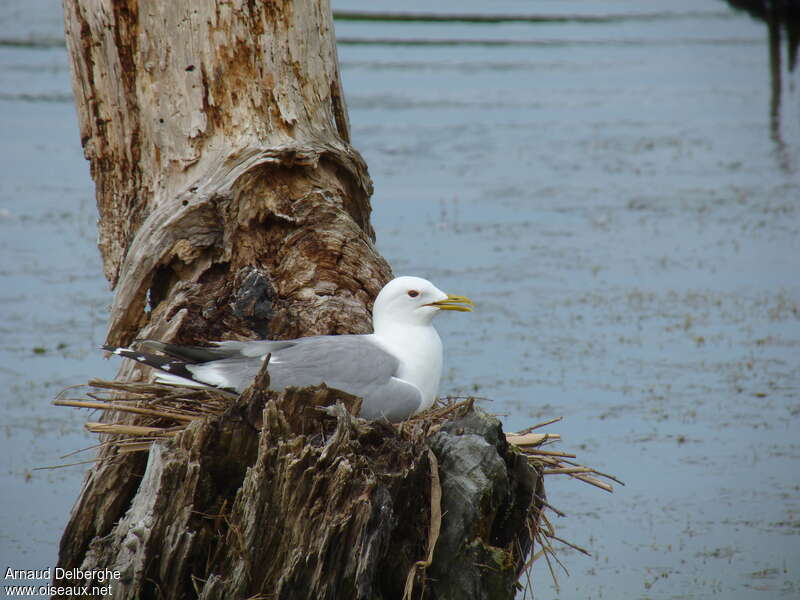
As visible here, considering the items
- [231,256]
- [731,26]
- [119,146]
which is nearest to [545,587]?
[231,256]

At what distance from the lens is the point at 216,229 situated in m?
5.01

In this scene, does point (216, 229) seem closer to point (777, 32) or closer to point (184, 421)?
point (184, 421)

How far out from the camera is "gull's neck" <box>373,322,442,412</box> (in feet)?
14.6

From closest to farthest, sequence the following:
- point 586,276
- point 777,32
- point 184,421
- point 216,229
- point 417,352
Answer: point 184,421
point 417,352
point 216,229
point 586,276
point 777,32

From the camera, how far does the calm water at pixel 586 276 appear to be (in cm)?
710

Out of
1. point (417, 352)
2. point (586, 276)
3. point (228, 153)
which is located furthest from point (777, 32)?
point (417, 352)

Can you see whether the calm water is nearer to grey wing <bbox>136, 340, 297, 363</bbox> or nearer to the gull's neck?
the gull's neck

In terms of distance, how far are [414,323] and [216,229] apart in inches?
41.1

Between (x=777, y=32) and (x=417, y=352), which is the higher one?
(x=417, y=352)

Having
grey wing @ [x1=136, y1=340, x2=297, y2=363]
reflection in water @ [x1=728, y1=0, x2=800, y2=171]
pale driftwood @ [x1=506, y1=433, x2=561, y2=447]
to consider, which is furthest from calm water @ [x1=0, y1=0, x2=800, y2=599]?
grey wing @ [x1=136, y1=340, x2=297, y2=363]

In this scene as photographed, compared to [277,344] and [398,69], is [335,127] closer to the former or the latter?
[277,344]

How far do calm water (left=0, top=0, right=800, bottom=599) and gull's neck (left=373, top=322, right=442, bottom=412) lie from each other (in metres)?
2.39

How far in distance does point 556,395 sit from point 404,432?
15.0ft

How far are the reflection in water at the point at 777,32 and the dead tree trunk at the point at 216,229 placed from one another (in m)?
12.0
